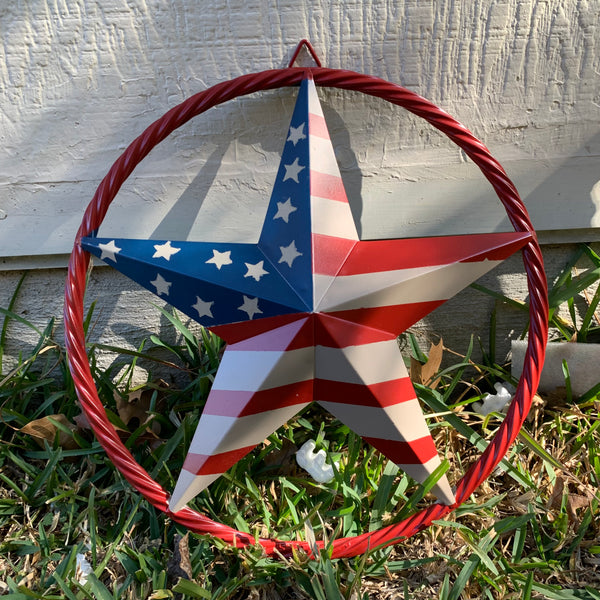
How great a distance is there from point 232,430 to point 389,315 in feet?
1.38

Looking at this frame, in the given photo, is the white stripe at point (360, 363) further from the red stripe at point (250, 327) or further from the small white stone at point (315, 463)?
the small white stone at point (315, 463)

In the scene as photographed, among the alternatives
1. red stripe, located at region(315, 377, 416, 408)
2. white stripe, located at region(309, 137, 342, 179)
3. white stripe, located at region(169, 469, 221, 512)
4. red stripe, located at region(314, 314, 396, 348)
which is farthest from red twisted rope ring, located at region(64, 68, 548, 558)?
red stripe, located at region(314, 314, 396, 348)

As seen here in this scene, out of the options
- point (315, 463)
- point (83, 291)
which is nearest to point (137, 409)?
point (83, 291)

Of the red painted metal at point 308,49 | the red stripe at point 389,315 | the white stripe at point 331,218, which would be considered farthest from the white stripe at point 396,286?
the red painted metal at point 308,49

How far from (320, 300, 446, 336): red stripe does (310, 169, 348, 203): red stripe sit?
0.27m

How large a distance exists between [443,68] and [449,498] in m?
1.07

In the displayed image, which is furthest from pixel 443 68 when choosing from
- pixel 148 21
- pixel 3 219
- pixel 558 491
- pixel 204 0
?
pixel 3 219

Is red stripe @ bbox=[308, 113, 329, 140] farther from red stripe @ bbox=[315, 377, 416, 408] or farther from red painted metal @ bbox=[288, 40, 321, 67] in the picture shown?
red stripe @ bbox=[315, 377, 416, 408]

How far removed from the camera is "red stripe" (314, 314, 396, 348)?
45.5 inches

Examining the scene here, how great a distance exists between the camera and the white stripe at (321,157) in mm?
1257

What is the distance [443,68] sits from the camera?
143cm

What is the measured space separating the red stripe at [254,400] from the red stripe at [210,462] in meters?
0.09

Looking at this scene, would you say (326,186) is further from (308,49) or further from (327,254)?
(308,49)

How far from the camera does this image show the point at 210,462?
1204mm
